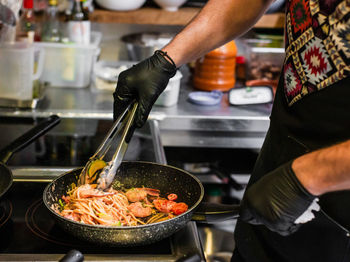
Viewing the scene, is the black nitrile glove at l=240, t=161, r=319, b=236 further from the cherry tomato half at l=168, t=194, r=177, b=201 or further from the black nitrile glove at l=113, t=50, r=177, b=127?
the black nitrile glove at l=113, t=50, r=177, b=127

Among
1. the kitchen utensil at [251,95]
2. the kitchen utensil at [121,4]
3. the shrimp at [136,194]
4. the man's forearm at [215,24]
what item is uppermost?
the man's forearm at [215,24]

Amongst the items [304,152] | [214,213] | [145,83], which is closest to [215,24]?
[145,83]

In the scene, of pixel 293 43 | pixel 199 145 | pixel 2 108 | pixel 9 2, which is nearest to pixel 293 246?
pixel 293 43

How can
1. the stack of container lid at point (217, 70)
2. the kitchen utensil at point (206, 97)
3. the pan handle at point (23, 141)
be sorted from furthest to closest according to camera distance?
the stack of container lid at point (217, 70), the kitchen utensil at point (206, 97), the pan handle at point (23, 141)

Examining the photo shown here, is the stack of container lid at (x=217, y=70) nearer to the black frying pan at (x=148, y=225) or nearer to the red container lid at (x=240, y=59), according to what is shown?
the red container lid at (x=240, y=59)

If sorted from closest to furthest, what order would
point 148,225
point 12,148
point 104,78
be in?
1. point 148,225
2. point 12,148
3. point 104,78

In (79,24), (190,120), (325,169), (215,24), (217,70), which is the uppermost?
(215,24)

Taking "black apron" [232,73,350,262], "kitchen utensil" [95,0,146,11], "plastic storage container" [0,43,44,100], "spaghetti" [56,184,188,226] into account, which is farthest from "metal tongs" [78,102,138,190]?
"kitchen utensil" [95,0,146,11]

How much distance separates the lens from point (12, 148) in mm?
1589

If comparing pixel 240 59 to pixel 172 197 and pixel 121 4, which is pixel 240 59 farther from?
pixel 172 197

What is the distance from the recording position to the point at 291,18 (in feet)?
4.26

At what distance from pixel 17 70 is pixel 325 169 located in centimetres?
168

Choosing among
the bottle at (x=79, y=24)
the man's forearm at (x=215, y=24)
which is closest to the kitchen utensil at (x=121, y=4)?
the bottle at (x=79, y=24)

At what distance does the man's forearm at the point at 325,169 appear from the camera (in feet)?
3.08
